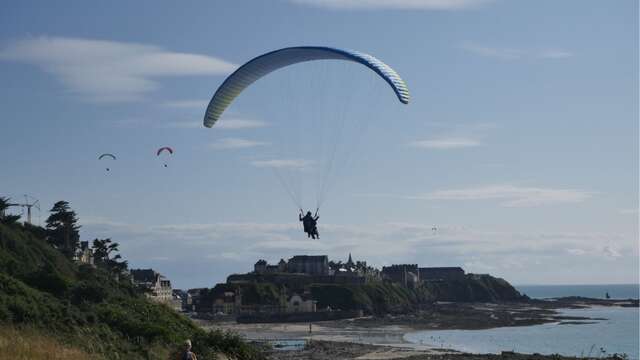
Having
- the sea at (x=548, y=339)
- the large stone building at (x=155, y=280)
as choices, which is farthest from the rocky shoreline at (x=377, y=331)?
the large stone building at (x=155, y=280)

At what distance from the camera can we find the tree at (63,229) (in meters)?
67.8

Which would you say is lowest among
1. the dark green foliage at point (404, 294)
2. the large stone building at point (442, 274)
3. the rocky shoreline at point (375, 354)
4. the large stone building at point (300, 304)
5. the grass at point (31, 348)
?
the rocky shoreline at point (375, 354)

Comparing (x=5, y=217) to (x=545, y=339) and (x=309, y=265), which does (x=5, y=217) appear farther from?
(x=309, y=265)

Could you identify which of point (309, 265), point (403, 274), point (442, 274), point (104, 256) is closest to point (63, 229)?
point (104, 256)

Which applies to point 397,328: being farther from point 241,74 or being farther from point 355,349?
point 241,74

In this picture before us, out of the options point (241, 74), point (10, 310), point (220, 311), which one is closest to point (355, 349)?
point (241, 74)

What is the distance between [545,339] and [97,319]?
173ft

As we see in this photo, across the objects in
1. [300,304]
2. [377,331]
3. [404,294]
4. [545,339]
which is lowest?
A: [545,339]

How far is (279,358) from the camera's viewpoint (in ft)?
167

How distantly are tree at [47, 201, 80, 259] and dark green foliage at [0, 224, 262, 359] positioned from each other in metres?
24.8

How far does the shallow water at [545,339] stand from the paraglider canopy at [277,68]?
33.3 m

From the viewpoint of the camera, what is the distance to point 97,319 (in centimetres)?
3166

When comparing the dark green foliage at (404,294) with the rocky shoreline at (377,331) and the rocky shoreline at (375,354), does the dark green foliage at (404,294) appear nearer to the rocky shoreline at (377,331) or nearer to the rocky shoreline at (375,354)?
the rocky shoreline at (377,331)

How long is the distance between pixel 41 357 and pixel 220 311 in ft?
300
